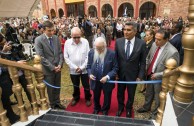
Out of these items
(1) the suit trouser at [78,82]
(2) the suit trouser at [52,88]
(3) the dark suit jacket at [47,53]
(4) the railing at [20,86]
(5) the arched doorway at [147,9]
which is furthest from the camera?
(5) the arched doorway at [147,9]

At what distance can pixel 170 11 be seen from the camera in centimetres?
1814

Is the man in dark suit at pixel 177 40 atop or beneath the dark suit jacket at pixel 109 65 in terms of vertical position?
atop

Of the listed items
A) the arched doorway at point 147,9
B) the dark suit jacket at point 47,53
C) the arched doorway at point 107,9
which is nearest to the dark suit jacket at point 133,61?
the dark suit jacket at point 47,53

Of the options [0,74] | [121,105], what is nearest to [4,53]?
[0,74]

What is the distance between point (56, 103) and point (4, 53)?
1.56 metres

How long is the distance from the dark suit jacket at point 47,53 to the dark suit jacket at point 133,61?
127 cm

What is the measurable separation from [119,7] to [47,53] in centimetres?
2037

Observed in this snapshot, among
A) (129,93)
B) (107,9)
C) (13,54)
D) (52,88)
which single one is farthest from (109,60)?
(107,9)

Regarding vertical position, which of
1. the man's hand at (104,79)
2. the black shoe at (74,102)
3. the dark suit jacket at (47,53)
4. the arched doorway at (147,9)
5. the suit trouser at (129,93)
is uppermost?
the arched doorway at (147,9)

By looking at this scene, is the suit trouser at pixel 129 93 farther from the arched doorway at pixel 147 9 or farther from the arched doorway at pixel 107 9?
the arched doorway at pixel 107 9

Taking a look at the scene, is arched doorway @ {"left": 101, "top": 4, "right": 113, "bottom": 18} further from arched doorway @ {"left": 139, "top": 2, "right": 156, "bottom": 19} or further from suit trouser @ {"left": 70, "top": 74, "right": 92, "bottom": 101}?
suit trouser @ {"left": 70, "top": 74, "right": 92, "bottom": 101}

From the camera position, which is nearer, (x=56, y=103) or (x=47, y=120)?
(x=47, y=120)

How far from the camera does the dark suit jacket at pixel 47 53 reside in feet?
10.5

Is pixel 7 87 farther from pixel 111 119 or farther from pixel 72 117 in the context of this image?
pixel 111 119
